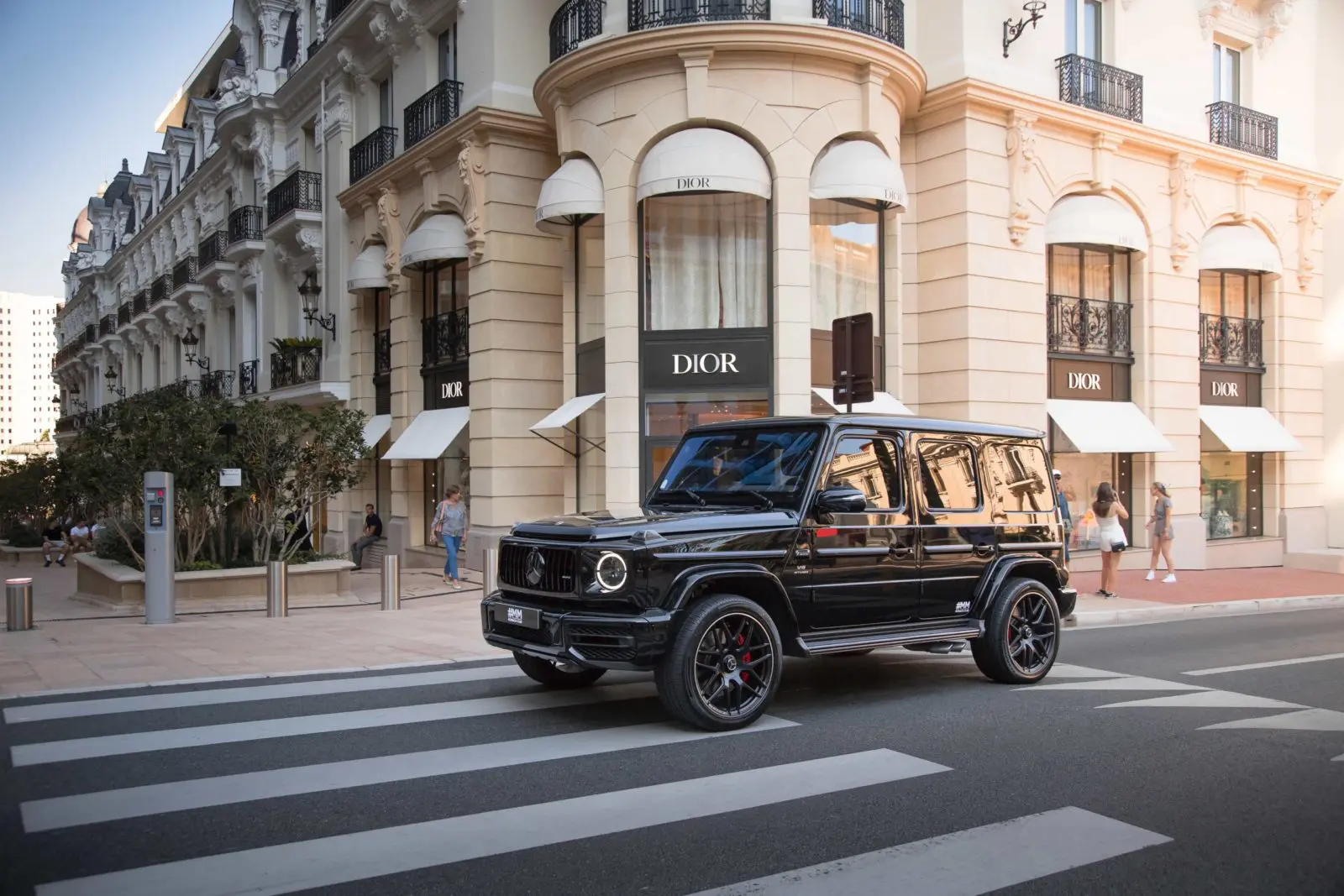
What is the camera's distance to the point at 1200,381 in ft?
72.9

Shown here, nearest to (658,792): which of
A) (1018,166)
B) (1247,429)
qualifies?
(1018,166)

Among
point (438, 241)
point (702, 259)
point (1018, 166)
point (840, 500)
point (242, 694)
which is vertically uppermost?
point (1018, 166)

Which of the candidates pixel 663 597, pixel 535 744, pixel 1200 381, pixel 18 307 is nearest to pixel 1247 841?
pixel 663 597

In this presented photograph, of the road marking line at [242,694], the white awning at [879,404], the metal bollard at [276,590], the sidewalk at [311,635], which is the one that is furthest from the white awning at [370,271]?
the road marking line at [242,694]

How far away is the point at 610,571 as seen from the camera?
6.62m

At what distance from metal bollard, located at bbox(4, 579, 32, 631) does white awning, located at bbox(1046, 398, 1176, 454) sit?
16.0 metres

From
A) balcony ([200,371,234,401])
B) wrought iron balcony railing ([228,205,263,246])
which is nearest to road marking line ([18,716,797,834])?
wrought iron balcony railing ([228,205,263,246])

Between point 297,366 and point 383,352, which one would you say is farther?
point 297,366

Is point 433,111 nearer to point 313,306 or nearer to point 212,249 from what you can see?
point 313,306

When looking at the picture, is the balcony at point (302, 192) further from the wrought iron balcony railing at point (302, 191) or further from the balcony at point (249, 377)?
the balcony at point (249, 377)

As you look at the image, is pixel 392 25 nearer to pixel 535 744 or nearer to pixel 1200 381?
pixel 1200 381

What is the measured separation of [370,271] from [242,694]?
654 inches

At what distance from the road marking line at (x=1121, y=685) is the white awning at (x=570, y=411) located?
32.6 ft

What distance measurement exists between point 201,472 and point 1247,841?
1489 centimetres
